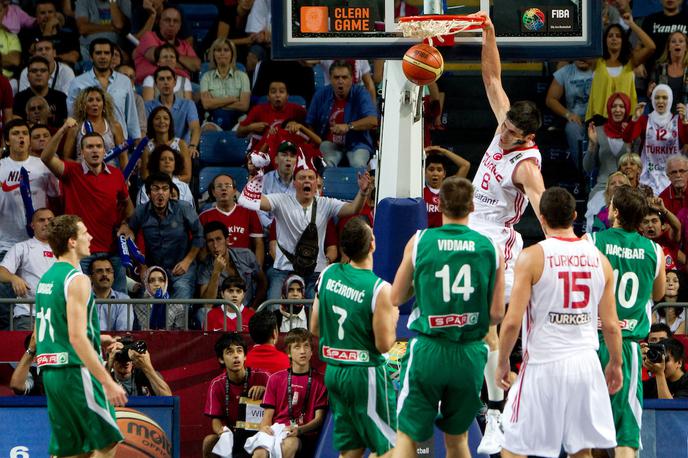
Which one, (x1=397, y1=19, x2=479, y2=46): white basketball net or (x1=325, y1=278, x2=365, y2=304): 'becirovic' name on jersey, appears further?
(x1=397, y1=19, x2=479, y2=46): white basketball net

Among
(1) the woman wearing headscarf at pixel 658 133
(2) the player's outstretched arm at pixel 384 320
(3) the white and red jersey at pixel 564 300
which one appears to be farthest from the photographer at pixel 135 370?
(1) the woman wearing headscarf at pixel 658 133

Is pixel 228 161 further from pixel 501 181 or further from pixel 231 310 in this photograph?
pixel 501 181

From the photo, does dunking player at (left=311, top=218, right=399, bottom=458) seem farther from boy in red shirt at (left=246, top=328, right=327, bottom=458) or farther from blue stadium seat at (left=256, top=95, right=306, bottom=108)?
blue stadium seat at (left=256, top=95, right=306, bottom=108)

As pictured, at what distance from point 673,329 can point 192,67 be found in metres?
7.90

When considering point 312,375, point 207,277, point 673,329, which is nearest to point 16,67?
point 207,277

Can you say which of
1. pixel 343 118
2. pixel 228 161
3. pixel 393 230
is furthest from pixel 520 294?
pixel 228 161

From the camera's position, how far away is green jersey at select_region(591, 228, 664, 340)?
32.2ft

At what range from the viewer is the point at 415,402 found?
927 centimetres

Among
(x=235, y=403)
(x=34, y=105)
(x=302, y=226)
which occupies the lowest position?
(x=235, y=403)

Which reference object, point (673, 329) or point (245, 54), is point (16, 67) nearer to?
point (245, 54)

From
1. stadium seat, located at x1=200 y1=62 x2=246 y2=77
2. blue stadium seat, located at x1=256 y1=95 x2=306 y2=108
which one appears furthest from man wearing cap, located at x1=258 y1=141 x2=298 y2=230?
stadium seat, located at x1=200 y1=62 x2=246 y2=77

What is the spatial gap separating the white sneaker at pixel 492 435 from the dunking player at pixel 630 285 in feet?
3.40

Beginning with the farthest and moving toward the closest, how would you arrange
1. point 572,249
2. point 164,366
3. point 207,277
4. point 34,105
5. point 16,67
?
point 16,67, point 34,105, point 207,277, point 164,366, point 572,249

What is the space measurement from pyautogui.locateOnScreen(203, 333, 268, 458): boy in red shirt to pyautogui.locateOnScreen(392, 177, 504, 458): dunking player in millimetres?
2802
